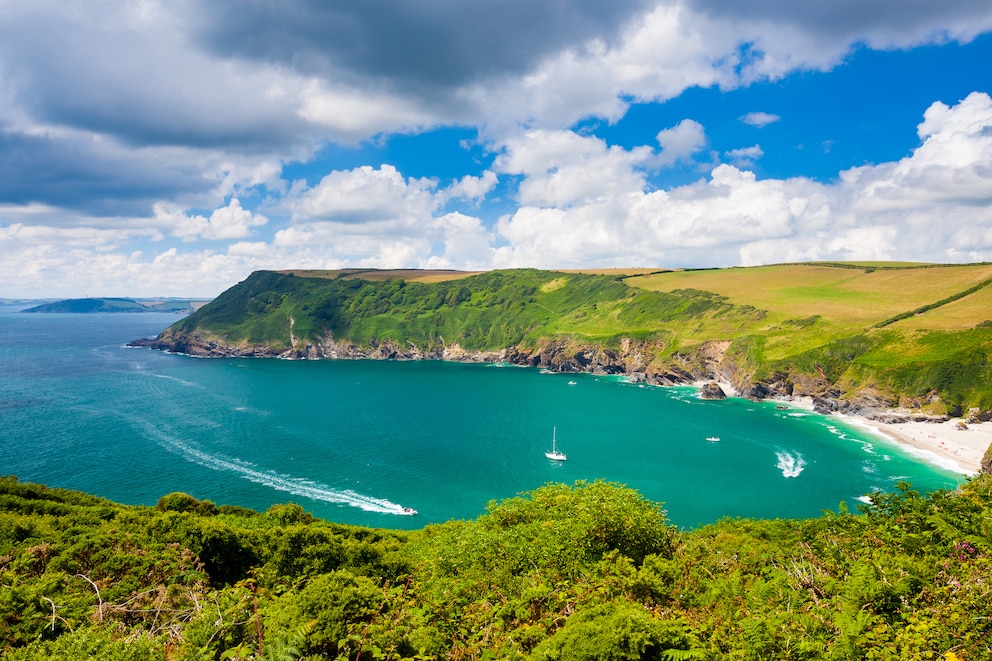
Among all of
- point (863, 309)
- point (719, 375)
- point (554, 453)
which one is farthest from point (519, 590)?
point (863, 309)

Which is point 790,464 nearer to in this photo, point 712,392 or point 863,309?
point 712,392

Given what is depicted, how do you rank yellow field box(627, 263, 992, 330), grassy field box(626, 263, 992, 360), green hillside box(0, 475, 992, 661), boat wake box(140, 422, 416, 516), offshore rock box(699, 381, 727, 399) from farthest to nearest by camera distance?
yellow field box(627, 263, 992, 330) < grassy field box(626, 263, 992, 360) < offshore rock box(699, 381, 727, 399) < boat wake box(140, 422, 416, 516) < green hillside box(0, 475, 992, 661)

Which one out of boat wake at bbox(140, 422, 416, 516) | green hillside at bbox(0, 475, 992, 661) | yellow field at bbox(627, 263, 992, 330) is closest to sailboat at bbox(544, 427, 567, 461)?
boat wake at bbox(140, 422, 416, 516)

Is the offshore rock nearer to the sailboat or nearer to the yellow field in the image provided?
the yellow field

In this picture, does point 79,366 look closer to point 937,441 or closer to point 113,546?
point 113,546

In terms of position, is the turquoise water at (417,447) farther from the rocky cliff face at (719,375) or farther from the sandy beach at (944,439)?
the rocky cliff face at (719,375)

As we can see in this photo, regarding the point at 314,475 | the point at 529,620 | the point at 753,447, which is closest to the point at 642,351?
the point at 753,447
